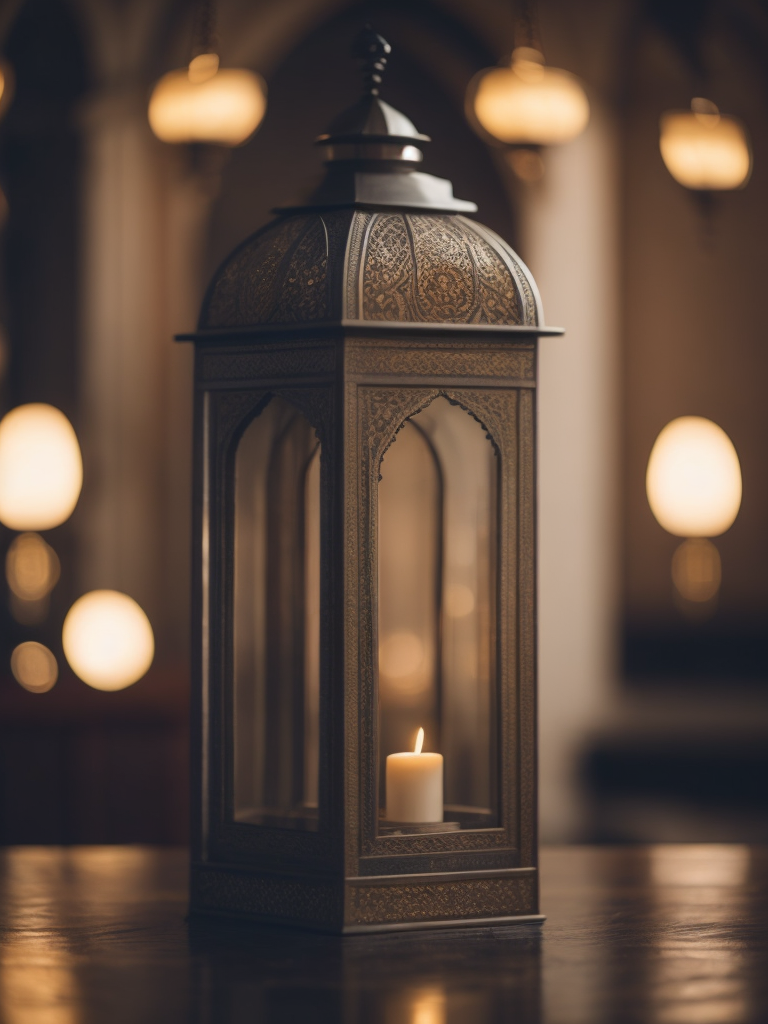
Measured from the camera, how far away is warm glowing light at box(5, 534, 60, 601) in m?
7.41

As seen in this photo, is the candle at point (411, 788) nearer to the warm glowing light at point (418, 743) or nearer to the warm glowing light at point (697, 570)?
the warm glowing light at point (418, 743)

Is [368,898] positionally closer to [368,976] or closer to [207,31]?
[368,976]

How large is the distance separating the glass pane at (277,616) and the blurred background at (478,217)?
5.74 m

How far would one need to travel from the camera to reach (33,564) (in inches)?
292

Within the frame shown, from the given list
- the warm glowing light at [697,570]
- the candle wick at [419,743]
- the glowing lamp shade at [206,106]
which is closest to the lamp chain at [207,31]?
the glowing lamp shade at [206,106]

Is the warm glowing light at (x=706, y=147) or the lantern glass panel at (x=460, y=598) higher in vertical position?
the warm glowing light at (x=706, y=147)

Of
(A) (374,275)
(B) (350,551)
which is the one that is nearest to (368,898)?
(B) (350,551)

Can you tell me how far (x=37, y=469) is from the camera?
6.63m

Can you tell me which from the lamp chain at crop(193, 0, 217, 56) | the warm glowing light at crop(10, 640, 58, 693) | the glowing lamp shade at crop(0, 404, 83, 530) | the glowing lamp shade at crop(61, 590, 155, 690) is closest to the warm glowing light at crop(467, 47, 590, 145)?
the lamp chain at crop(193, 0, 217, 56)

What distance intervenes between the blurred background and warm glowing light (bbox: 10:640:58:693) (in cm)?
10

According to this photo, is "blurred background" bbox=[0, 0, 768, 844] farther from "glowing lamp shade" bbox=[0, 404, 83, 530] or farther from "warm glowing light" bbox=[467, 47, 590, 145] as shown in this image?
"warm glowing light" bbox=[467, 47, 590, 145]

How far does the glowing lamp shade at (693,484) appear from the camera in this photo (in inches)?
316

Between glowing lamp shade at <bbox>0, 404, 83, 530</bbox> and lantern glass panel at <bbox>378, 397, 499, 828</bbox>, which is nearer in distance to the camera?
lantern glass panel at <bbox>378, 397, 499, 828</bbox>

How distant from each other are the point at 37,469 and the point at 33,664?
44.3 inches
